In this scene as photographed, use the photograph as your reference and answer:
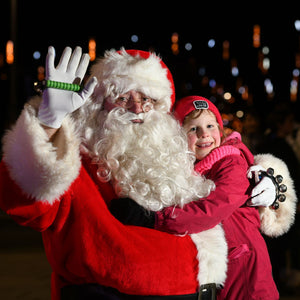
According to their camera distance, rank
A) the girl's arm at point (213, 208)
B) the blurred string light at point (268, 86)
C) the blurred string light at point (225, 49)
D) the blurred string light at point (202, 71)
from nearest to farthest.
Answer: the girl's arm at point (213, 208) → the blurred string light at point (225, 49) → the blurred string light at point (202, 71) → the blurred string light at point (268, 86)

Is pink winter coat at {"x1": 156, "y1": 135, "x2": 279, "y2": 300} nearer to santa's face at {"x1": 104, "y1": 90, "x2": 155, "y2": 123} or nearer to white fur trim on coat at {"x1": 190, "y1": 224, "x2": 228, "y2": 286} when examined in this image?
white fur trim on coat at {"x1": 190, "y1": 224, "x2": 228, "y2": 286}

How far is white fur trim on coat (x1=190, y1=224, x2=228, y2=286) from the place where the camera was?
2674 mm

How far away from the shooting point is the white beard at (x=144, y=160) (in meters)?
2.60

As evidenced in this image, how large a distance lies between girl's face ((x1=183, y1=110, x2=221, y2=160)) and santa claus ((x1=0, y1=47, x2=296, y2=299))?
0.54 feet

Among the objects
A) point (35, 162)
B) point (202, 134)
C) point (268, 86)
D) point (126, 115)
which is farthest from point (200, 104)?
point (268, 86)

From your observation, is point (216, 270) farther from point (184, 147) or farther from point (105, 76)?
point (105, 76)

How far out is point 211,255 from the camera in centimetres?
271

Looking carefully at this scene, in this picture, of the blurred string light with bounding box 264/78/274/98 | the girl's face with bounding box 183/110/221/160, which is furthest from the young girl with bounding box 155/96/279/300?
the blurred string light with bounding box 264/78/274/98

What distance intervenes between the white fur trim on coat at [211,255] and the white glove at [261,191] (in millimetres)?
410

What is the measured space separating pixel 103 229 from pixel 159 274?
A: 398 mm

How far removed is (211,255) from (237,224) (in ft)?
1.40

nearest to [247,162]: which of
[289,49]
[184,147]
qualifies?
[184,147]

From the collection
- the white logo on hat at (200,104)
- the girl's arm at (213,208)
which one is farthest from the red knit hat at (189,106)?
the girl's arm at (213,208)

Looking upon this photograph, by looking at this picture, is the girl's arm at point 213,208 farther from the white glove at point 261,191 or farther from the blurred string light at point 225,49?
the blurred string light at point 225,49
